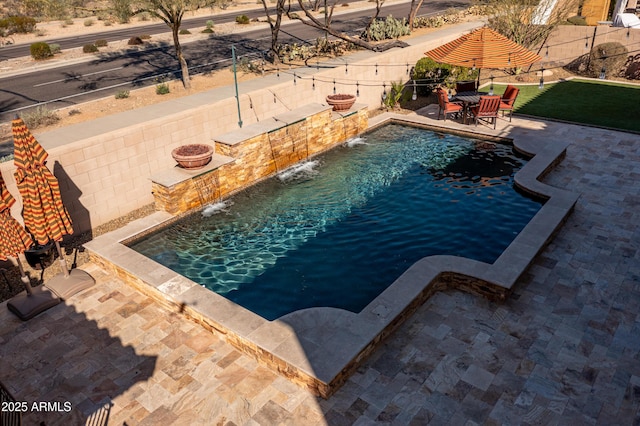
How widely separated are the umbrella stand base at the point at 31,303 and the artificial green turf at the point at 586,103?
20236 millimetres

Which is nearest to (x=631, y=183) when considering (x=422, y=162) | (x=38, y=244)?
(x=422, y=162)

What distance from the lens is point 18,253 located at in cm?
1019

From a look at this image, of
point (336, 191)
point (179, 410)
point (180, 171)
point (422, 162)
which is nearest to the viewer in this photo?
point (179, 410)

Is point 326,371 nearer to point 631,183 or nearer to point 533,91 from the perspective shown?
point 631,183

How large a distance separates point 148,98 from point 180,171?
249 inches

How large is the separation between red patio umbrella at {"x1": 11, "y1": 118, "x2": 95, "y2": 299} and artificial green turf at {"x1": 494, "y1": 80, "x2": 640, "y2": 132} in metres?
19.6

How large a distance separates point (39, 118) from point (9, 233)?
8.06m

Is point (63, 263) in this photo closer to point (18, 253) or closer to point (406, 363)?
point (18, 253)

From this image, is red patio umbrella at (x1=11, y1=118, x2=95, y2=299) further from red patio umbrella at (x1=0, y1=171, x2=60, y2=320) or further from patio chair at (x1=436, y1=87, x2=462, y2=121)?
patio chair at (x1=436, y1=87, x2=462, y2=121)

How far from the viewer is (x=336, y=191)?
1559 cm

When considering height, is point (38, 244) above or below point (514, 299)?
above

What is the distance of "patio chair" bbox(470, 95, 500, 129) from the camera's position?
64.3 feet

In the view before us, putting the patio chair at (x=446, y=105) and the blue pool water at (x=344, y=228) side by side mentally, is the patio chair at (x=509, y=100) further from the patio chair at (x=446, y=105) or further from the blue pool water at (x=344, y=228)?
the blue pool water at (x=344, y=228)

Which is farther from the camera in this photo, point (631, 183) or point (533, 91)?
point (533, 91)
